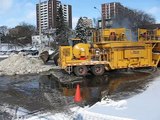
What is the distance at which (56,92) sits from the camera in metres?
15.9

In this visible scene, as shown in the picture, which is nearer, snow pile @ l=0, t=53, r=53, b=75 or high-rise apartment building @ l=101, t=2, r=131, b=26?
snow pile @ l=0, t=53, r=53, b=75

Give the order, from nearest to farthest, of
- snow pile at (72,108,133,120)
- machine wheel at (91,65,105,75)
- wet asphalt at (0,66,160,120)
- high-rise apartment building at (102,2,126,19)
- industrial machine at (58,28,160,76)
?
snow pile at (72,108,133,120), wet asphalt at (0,66,160,120), industrial machine at (58,28,160,76), machine wheel at (91,65,105,75), high-rise apartment building at (102,2,126,19)

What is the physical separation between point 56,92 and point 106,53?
24.1 ft

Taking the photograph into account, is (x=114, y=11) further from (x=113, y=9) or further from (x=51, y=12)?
(x=51, y=12)

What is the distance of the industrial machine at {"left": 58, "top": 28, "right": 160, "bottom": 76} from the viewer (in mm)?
21609

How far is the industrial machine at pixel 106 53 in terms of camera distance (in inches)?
851

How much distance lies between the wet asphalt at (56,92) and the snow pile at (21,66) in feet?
13.9

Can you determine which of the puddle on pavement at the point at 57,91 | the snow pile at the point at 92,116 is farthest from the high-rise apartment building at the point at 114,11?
the snow pile at the point at 92,116

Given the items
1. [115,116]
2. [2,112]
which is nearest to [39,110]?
[2,112]

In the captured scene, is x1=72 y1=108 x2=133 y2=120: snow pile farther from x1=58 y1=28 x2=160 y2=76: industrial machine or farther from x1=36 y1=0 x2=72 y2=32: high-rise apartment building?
x1=36 y1=0 x2=72 y2=32: high-rise apartment building

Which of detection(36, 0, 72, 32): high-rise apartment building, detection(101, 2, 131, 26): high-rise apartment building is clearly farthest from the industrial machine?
detection(36, 0, 72, 32): high-rise apartment building

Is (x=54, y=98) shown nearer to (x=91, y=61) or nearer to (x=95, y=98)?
(x=95, y=98)

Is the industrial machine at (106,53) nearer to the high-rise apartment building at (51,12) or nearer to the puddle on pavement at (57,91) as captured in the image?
the puddle on pavement at (57,91)

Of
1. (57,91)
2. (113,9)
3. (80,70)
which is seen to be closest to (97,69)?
(80,70)
